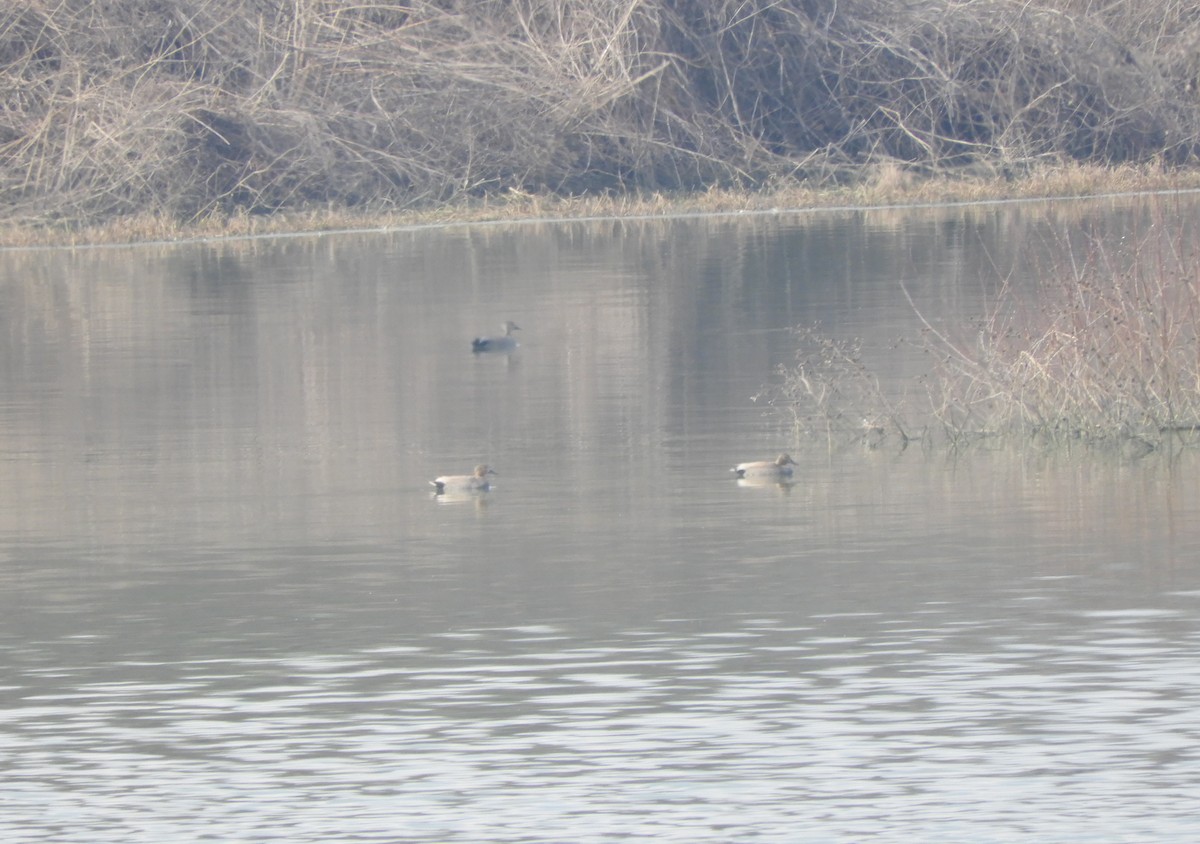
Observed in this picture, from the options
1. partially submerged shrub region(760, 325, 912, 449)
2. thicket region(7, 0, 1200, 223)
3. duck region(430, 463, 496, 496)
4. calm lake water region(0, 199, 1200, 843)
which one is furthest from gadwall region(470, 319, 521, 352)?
thicket region(7, 0, 1200, 223)

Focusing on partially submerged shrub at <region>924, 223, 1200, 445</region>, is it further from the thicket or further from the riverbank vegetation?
the thicket

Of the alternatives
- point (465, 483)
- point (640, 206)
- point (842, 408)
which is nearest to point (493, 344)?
point (842, 408)

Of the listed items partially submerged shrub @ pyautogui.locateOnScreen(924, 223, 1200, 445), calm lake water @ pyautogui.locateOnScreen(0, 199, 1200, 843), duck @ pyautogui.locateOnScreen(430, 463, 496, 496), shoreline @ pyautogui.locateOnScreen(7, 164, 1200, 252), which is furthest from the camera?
shoreline @ pyautogui.locateOnScreen(7, 164, 1200, 252)

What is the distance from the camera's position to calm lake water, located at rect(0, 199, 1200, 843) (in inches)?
291

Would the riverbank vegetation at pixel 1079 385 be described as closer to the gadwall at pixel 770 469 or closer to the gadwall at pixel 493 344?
the gadwall at pixel 770 469

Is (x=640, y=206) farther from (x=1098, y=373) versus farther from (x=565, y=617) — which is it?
(x=565, y=617)

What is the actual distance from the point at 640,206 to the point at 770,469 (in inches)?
1008

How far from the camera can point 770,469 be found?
43.5 feet

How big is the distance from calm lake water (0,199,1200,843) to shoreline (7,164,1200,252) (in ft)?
52.8

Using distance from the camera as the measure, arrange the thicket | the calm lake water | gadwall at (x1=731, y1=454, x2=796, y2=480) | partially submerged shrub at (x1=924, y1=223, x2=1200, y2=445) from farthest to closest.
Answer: the thicket
partially submerged shrub at (x1=924, y1=223, x2=1200, y2=445)
gadwall at (x1=731, y1=454, x2=796, y2=480)
the calm lake water

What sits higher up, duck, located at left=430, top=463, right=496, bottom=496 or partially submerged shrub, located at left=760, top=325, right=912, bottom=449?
partially submerged shrub, located at left=760, top=325, right=912, bottom=449

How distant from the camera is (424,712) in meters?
8.44

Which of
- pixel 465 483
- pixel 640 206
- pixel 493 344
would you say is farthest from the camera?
pixel 640 206

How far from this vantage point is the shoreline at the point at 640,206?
35.8 metres
